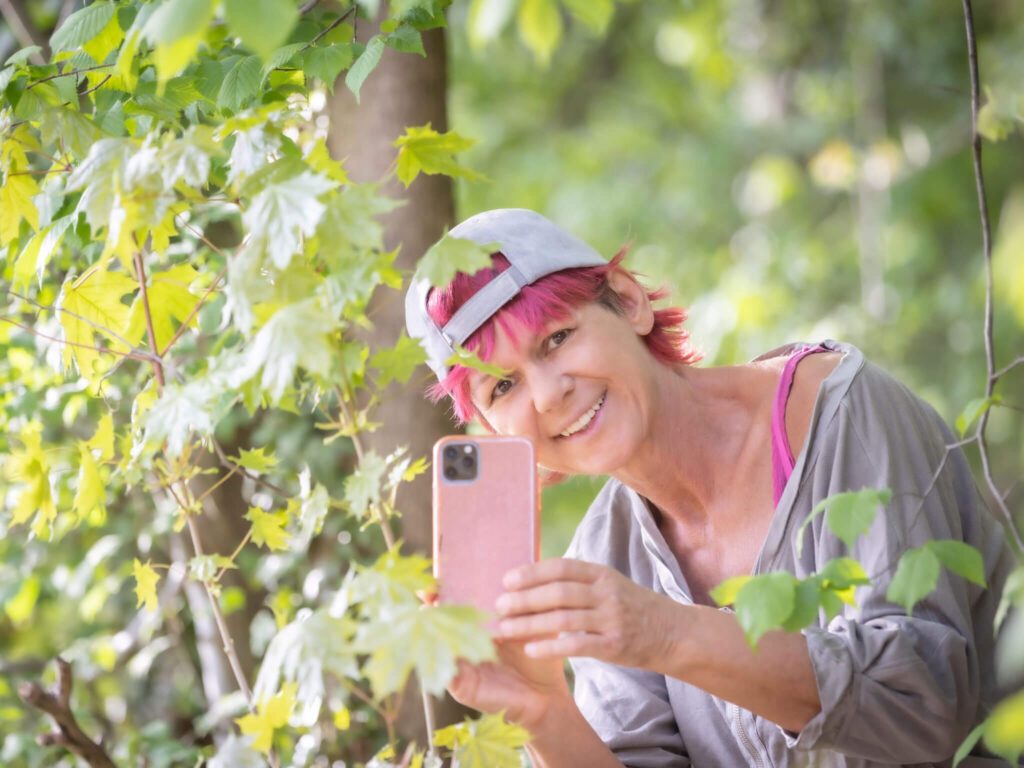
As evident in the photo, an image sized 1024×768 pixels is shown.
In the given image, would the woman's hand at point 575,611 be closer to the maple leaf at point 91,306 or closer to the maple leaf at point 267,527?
the maple leaf at point 267,527

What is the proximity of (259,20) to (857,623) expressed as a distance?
3.46 ft

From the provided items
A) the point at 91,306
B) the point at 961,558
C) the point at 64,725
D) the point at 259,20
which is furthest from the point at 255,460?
the point at 961,558

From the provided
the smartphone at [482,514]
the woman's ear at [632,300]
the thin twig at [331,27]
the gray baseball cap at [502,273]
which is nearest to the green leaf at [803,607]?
the smartphone at [482,514]

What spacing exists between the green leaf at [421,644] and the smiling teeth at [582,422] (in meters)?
0.75

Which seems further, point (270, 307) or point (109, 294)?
point (109, 294)

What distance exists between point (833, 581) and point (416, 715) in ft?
4.36

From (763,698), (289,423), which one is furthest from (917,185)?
(763,698)

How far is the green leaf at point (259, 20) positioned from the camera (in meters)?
1.01

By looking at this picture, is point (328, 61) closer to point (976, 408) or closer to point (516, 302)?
point (516, 302)

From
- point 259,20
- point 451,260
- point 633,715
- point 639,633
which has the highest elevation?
point 259,20

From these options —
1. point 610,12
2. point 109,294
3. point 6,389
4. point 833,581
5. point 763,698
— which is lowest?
point 763,698

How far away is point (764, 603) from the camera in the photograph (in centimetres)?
127

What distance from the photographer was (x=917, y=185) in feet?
20.5

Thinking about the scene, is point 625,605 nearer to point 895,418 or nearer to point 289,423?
point 895,418
